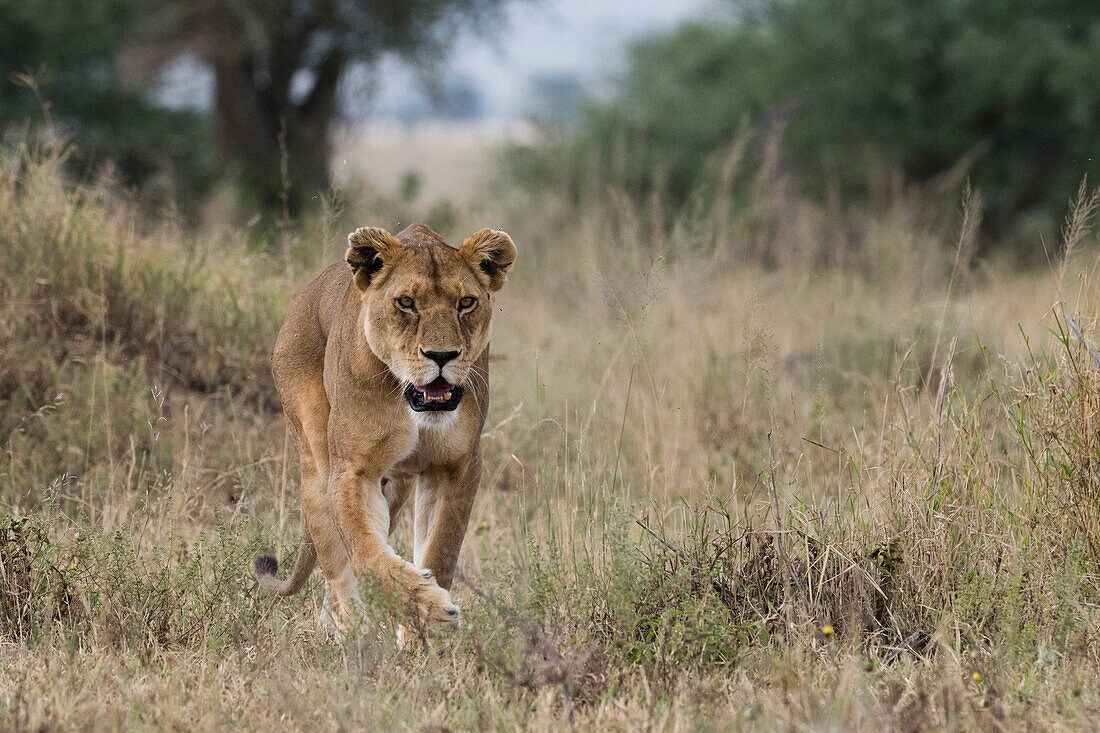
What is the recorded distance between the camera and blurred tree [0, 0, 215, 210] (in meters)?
15.3

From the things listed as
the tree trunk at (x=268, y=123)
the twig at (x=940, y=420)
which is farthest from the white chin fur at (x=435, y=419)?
the tree trunk at (x=268, y=123)

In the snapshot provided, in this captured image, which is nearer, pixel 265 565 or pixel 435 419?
pixel 435 419

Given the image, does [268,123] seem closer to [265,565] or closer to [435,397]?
[265,565]

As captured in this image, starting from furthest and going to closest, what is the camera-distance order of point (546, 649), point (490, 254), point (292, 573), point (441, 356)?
point (292, 573), point (490, 254), point (441, 356), point (546, 649)

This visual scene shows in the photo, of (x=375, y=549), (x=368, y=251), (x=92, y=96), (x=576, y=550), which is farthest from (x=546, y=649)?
(x=92, y=96)

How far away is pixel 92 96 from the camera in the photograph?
61.4 ft

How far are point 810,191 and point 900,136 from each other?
1356 millimetres

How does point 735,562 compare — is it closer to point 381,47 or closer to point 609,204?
point 609,204

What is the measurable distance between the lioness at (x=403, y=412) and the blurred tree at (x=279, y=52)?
427 inches

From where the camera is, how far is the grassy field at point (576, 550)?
11.1ft

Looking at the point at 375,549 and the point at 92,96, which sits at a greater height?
the point at 92,96

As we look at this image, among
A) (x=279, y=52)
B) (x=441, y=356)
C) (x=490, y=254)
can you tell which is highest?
(x=279, y=52)

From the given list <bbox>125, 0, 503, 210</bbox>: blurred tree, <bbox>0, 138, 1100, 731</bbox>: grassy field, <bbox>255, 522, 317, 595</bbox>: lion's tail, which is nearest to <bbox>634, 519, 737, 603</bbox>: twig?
<bbox>0, 138, 1100, 731</bbox>: grassy field

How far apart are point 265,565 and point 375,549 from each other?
61 cm
